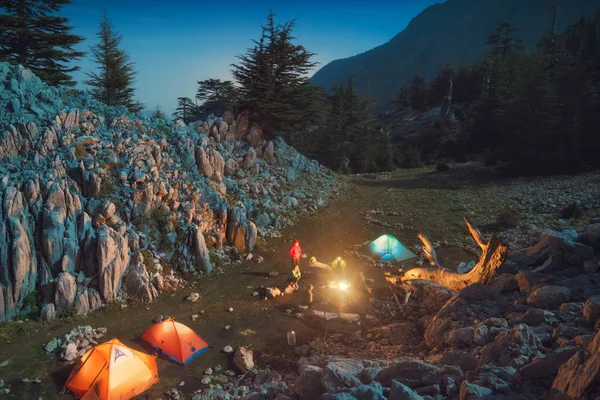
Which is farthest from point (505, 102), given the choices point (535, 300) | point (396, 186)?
point (535, 300)

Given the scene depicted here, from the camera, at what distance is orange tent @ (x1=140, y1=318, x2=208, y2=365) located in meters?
12.5

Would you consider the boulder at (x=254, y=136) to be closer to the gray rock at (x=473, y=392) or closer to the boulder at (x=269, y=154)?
the boulder at (x=269, y=154)

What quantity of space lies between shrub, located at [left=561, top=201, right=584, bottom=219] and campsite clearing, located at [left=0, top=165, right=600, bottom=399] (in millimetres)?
472

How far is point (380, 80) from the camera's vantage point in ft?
611

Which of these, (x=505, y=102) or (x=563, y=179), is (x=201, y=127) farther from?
(x=505, y=102)

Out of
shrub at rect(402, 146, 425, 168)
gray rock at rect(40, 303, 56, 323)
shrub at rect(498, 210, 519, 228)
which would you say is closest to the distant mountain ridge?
shrub at rect(402, 146, 425, 168)

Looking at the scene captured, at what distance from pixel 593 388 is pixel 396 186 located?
36.6m

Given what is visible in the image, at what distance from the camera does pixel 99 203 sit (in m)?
17.9

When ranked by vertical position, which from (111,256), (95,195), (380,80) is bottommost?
(111,256)

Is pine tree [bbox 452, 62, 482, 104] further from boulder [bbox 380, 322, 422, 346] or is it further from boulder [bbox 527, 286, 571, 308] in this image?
boulder [bbox 527, 286, 571, 308]

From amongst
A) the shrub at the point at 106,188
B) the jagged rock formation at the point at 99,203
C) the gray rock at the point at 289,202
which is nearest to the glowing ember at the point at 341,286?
the jagged rock formation at the point at 99,203

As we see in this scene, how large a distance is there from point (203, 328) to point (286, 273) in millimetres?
6334

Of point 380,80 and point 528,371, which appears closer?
point 528,371

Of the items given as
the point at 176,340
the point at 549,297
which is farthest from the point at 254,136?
the point at 549,297
